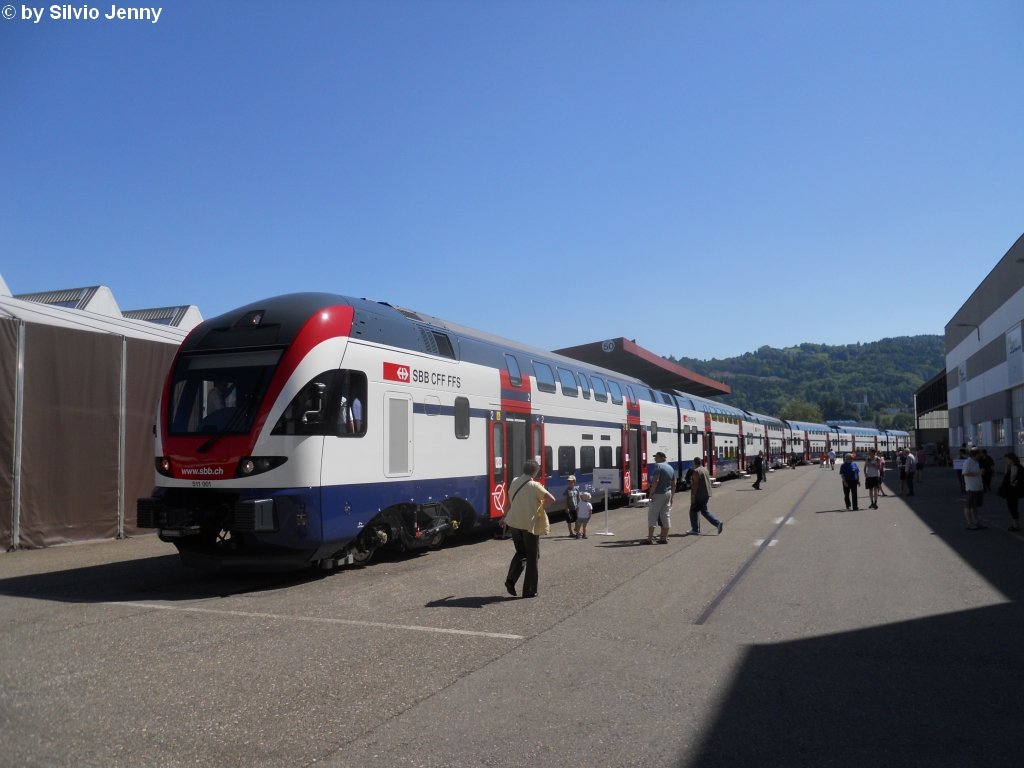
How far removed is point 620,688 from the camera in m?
5.61

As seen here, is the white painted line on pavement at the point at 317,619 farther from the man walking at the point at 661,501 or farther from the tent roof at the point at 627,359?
the tent roof at the point at 627,359

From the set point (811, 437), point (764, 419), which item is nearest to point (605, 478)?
point (764, 419)

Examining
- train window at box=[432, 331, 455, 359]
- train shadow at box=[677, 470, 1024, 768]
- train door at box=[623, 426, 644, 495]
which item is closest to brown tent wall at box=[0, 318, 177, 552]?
train window at box=[432, 331, 455, 359]

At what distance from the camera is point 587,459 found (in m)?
19.2

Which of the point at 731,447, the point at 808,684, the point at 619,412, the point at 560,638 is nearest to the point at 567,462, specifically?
the point at 619,412

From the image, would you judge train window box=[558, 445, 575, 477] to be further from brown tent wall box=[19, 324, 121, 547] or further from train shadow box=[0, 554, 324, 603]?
brown tent wall box=[19, 324, 121, 547]

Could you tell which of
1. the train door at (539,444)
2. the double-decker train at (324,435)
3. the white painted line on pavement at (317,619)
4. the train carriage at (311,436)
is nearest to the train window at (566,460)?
the train door at (539,444)

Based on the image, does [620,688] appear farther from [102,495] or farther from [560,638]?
[102,495]

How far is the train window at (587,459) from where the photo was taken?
1889 centimetres

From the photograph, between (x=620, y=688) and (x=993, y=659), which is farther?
(x=993, y=659)

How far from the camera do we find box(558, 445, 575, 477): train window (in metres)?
17.5

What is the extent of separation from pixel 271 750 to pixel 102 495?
12.8m

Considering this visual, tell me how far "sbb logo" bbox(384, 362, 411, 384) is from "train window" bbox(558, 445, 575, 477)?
21.6ft

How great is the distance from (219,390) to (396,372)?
2.52 m
